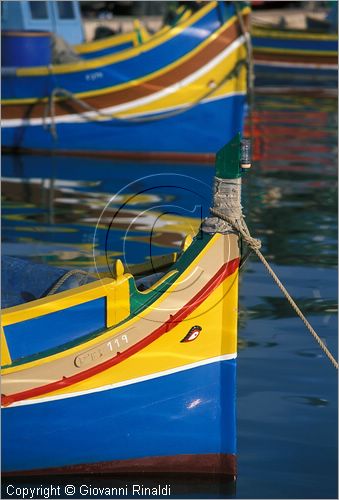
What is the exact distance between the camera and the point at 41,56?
17797mm

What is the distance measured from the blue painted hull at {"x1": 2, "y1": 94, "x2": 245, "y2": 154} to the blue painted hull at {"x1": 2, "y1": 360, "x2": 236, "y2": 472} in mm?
10796

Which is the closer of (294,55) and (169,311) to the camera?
(169,311)

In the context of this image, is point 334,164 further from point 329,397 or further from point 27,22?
point 329,397

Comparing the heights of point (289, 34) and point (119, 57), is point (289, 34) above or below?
below

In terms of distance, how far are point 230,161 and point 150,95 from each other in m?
11.4

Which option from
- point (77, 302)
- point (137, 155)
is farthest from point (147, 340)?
point (137, 155)

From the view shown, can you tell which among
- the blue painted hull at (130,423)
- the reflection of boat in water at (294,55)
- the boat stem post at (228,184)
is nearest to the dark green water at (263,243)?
the blue painted hull at (130,423)

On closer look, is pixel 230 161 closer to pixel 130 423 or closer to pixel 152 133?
pixel 130 423

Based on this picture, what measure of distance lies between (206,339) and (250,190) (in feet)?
28.9

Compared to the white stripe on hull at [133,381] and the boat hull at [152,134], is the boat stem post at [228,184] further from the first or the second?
the boat hull at [152,134]

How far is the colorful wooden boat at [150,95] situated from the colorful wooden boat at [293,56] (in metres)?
11.5

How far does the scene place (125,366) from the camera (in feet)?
20.0

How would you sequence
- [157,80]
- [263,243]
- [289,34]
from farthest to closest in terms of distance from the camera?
1. [289,34]
2. [157,80]
3. [263,243]

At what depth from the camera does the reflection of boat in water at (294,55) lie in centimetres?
2934
